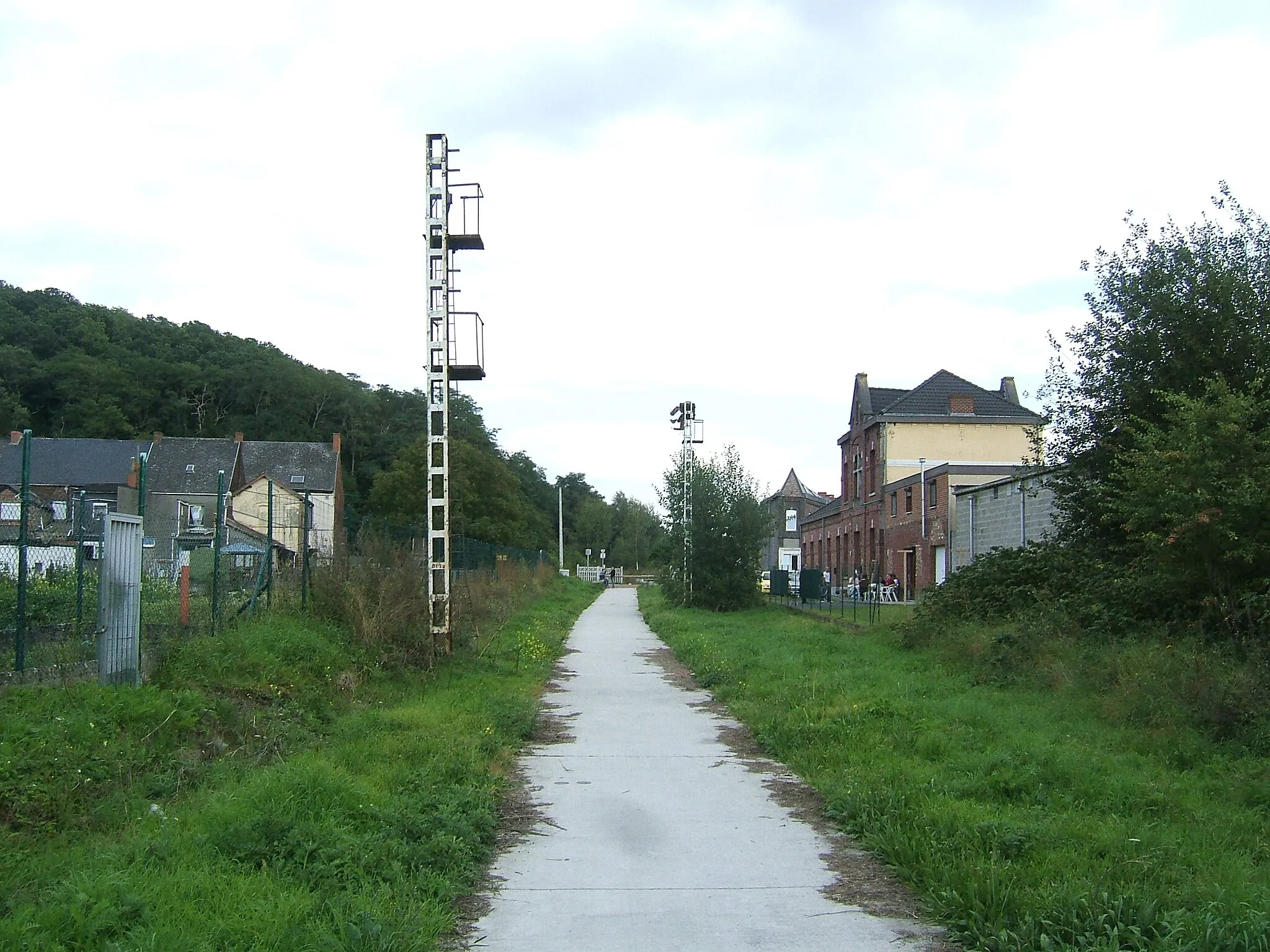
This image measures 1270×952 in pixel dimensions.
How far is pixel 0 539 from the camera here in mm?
10414

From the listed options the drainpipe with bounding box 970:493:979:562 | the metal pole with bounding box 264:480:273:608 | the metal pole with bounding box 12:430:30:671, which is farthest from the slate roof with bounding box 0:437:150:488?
the metal pole with bounding box 12:430:30:671

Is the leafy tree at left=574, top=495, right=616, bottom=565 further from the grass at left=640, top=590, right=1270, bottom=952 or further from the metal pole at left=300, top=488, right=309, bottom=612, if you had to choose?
the grass at left=640, top=590, right=1270, bottom=952

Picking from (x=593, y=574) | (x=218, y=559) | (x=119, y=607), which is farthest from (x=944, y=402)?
(x=593, y=574)

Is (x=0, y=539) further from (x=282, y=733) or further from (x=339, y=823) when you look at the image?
(x=339, y=823)

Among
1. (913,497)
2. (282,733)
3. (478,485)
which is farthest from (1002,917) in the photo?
(478,485)

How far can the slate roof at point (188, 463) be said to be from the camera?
231 ft

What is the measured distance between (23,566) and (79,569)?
208 centimetres

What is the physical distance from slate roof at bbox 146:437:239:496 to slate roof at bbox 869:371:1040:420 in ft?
139

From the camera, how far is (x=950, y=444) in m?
48.1

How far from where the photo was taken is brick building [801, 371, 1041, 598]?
41625 mm

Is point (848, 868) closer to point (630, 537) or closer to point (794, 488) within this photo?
point (794, 488)

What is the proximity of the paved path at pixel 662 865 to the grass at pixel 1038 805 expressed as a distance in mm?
549

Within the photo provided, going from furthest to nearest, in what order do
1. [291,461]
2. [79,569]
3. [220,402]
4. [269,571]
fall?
[220,402] → [291,461] → [269,571] → [79,569]

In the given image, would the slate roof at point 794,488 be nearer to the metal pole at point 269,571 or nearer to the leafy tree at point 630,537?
the leafy tree at point 630,537
